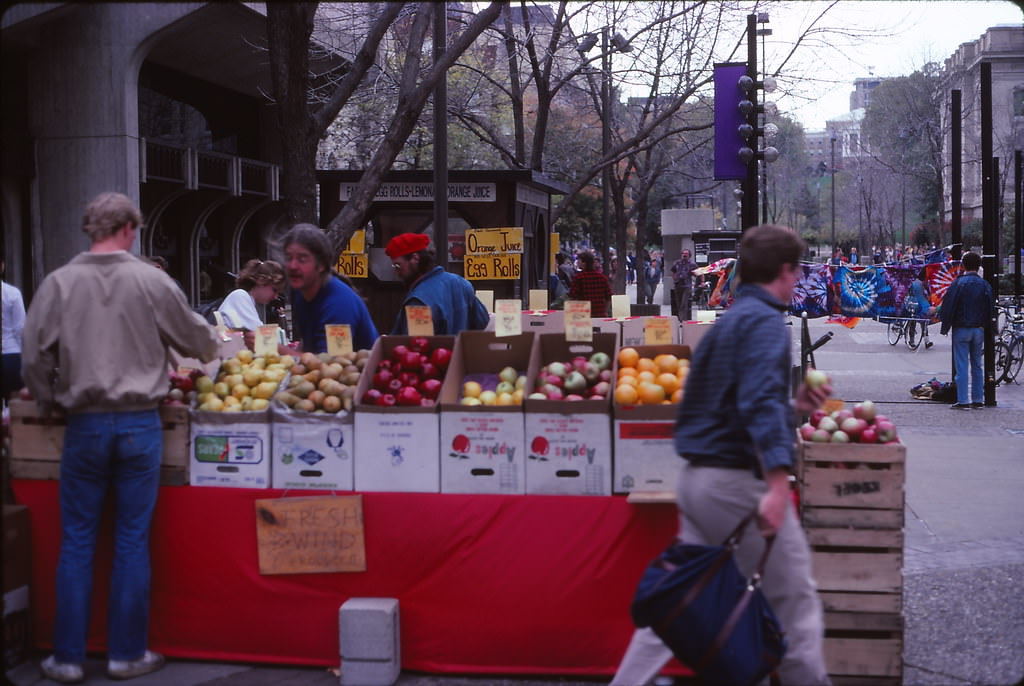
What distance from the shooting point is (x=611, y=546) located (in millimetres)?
4879

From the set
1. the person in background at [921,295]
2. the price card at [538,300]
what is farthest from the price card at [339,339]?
the person in background at [921,295]

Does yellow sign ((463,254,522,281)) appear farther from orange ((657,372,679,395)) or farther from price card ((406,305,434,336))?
orange ((657,372,679,395))

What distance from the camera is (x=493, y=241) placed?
15906 mm

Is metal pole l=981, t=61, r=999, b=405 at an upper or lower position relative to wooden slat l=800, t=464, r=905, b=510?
upper

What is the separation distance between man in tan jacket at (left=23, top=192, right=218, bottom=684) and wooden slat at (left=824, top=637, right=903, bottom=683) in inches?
121

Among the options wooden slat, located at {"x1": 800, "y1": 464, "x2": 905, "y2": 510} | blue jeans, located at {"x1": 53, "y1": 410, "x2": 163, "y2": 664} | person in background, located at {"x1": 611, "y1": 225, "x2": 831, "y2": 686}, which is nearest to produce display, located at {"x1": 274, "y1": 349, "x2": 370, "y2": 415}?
blue jeans, located at {"x1": 53, "y1": 410, "x2": 163, "y2": 664}

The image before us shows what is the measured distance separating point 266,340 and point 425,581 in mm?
1747

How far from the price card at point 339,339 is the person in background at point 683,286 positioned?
75.0 ft

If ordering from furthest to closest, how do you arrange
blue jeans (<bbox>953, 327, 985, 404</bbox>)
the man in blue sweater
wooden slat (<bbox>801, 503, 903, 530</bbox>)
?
blue jeans (<bbox>953, 327, 985, 404</bbox>), the man in blue sweater, wooden slat (<bbox>801, 503, 903, 530</bbox>)

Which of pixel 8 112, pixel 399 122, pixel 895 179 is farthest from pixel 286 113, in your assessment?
pixel 895 179

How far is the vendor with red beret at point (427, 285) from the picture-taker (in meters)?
7.00

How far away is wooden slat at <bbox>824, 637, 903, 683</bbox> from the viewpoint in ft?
15.7

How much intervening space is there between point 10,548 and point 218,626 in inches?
40.2

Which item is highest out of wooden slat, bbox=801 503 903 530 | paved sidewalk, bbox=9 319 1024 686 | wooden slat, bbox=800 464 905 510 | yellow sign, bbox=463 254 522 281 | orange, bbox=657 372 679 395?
yellow sign, bbox=463 254 522 281
